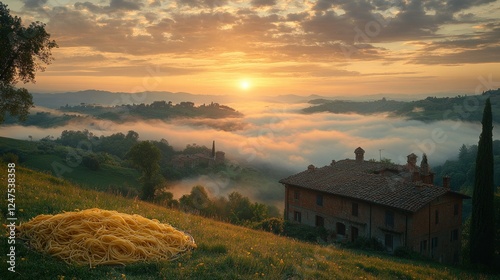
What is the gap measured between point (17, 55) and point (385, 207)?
3348 centimetres

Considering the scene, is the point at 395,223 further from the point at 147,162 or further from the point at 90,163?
the point at 90,163

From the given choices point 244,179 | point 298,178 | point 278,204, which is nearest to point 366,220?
point 298,178

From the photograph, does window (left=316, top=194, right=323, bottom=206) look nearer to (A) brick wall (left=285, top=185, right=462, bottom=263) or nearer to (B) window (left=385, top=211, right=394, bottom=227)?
(A) brick wall (left=285, top=185, right=462, bottom=263)

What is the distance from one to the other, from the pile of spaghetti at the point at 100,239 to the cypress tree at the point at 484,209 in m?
30.7

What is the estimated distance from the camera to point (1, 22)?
23844 mm

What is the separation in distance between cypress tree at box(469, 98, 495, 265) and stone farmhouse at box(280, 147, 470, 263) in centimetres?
425

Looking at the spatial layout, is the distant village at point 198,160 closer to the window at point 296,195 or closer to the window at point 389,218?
the window at point 296,195

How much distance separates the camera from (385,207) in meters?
37.2

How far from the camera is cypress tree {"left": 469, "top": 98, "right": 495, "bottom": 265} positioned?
3206cm

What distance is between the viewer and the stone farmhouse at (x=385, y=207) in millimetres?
36406

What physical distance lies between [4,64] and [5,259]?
20.0 metres

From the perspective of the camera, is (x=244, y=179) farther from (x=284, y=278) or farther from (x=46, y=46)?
(x=284, y=278)

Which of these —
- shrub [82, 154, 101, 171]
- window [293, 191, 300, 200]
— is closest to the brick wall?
window [293, 191, 300, 200]

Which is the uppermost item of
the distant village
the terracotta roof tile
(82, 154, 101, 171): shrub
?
the terracotta roof tile
